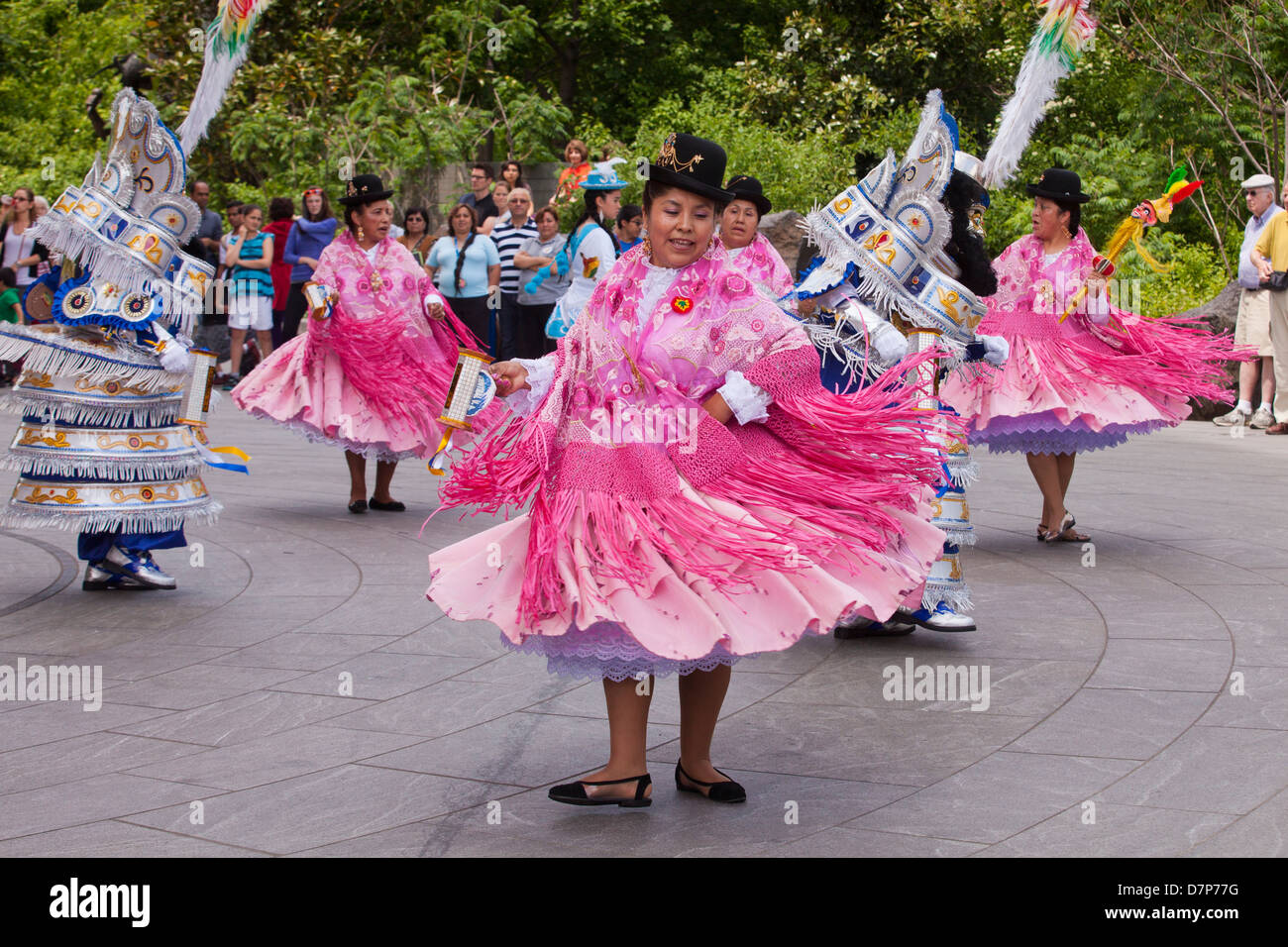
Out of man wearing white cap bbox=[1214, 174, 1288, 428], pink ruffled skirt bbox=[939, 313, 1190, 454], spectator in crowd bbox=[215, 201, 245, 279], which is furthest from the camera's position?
spectator in crowd bbox=[215, 201, 245, 279]

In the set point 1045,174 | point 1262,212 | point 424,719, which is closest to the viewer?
point 424,719

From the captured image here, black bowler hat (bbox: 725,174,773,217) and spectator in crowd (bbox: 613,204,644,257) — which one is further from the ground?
black bowler hat (bbox: 725,174,773,217)

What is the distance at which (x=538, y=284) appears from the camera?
43.0ft

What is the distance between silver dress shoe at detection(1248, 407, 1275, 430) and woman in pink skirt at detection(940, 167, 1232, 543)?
501 cm

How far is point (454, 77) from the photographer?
20.8 m

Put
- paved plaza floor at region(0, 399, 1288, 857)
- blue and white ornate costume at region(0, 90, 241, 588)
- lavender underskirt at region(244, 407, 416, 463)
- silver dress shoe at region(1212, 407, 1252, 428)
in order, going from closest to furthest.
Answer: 1. paved plaza floor at region(0, 399, 1288, 857)
2. blue and white ornate costume at region(0, 90, 241, 588)
3. lavender underskirt at region(244, 407, 416, 463)
4. silver dress shoe at region(1212, 407, 1252, 428)

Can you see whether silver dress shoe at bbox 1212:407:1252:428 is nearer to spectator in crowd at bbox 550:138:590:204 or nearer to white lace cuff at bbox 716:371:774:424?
spectator in crowd at bbox 550:138:590:204

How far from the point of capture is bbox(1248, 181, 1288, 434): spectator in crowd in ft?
40.7

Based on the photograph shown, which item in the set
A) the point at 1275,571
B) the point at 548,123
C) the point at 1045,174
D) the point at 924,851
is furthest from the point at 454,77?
the point at 924,851

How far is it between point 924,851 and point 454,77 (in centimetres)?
1852

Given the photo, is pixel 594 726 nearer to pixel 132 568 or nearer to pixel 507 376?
pixel 507 376

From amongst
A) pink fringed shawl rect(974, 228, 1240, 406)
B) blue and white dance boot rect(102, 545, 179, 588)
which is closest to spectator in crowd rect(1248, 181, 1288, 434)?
pink fringed shawl rect(974, 228, 1240, 406)

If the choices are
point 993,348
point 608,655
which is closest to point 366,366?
point 993,348
